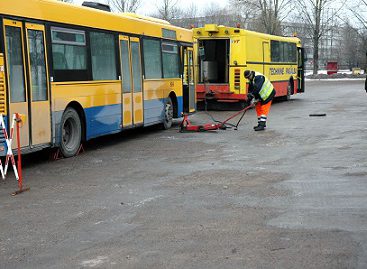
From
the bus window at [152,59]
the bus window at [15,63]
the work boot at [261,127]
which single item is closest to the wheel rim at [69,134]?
the bus window at [15,63]

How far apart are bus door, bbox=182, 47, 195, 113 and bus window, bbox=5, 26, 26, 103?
836 cm

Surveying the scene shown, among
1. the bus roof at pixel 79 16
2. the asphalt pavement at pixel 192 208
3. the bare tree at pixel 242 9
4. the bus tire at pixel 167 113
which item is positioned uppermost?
the bare tree at pixel 242 9

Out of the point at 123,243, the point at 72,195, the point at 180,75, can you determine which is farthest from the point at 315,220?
the point at 180,75

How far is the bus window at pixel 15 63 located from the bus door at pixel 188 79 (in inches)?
329

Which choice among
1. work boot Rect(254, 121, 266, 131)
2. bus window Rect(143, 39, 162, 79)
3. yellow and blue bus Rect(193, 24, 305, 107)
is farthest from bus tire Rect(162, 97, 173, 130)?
yellow and blue bus Rect(193, 24, 305, 107)

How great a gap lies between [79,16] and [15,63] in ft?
8.20

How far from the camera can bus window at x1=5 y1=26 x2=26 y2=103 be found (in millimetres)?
9523

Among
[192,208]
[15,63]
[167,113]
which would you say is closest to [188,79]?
[167,113]

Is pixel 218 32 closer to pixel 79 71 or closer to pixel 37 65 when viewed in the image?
pixel 79 71

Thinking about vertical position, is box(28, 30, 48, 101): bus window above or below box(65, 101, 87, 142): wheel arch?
above

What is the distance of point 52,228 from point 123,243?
A: 3.45 ft

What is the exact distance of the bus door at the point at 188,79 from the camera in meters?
17.8

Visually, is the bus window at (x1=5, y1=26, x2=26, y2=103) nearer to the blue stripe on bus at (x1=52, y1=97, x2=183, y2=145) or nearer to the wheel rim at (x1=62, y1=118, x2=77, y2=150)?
the blue stripe on bus at (x1=52, y1=97, x2=183, y2=145)

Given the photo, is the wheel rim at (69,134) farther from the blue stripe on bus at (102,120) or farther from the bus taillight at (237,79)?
the bus taillight at (237,79)
